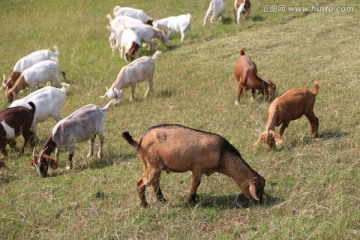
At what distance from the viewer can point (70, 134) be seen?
389 inches

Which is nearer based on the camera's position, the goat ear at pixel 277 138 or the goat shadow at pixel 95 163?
the goat ear at pixel 277 138

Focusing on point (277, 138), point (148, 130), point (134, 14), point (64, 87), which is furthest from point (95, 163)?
point (134, 14)

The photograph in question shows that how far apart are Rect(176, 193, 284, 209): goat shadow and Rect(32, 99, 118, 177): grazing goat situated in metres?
3.02

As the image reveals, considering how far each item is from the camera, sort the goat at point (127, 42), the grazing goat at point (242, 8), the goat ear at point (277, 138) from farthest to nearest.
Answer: the grazing goat at point (242, 8), the goat at point (127, 42), the goat ear at point (277, 138)

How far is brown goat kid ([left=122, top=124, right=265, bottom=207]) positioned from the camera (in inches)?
289

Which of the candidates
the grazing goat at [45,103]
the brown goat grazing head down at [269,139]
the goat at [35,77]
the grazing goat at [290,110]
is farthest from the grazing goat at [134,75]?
the brown goat grazing head down at [269,139]

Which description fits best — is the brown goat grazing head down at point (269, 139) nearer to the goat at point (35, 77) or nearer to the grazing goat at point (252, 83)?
the grazing goat at point (252, 83)

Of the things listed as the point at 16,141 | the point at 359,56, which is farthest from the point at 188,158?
the point at 359,56

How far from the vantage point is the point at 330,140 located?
9242 mm

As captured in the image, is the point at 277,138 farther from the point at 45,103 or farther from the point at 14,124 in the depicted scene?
the point at 45,103

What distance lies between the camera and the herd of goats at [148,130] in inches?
291

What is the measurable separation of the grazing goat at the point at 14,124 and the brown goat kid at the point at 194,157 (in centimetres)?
398

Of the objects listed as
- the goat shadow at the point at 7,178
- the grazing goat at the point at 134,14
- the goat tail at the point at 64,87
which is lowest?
the grazing goat at the point at 134,14

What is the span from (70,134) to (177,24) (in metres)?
10.2
